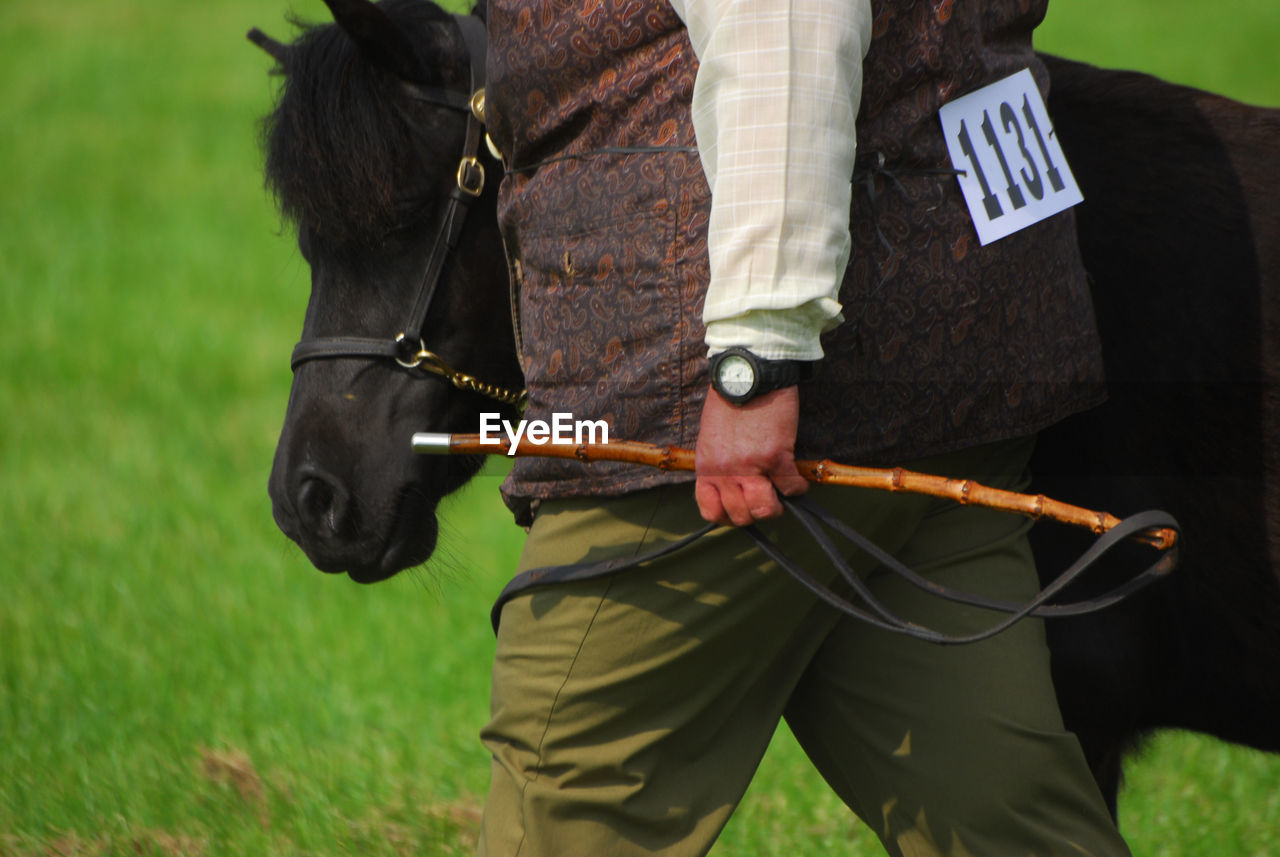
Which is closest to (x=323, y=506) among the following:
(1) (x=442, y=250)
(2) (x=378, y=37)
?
(1) (x=442, y=250)

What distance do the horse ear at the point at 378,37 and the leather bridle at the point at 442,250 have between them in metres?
0.03

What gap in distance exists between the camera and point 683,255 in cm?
159

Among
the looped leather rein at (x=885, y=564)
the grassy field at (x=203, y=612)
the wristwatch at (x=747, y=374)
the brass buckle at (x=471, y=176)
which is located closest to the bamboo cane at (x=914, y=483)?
the looped leather rein at (x=885, y=564)

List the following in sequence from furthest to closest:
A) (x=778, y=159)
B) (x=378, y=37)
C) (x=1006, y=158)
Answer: (x=378, y=37), (x=1006, y=158), (x=778, y=159)

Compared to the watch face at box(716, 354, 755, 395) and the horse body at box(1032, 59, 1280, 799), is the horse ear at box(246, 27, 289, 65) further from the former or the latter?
the horse body at box(1032, 59, 1280, 799)

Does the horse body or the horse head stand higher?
the horse head

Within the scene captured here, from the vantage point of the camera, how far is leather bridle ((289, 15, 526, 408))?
6.64 feet

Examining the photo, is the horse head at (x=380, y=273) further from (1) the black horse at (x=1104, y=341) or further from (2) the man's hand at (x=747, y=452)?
(2) the man's hand at (x=747, y=452)

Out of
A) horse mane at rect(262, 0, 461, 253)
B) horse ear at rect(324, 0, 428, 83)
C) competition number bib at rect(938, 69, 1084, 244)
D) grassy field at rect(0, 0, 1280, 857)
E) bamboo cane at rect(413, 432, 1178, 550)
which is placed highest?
horse ear at rect(324, 0, 428, 83)

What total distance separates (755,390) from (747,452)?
81mm

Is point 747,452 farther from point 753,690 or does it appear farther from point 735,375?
point 753,690

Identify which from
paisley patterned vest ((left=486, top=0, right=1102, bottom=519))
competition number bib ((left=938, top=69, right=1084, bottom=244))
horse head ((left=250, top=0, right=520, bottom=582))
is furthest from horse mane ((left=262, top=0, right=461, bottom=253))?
competition number bib ((left=938, top=69, right=1084, bottom=244))

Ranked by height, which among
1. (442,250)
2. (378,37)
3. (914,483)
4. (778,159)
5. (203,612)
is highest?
(378,37)

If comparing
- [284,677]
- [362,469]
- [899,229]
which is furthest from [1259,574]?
[284,677]
